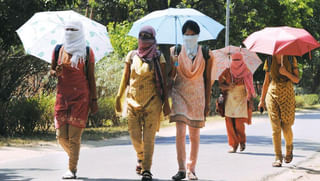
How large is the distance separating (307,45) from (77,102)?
3.65 m

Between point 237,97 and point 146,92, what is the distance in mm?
4652

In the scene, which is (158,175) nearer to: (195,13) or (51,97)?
(195,13)

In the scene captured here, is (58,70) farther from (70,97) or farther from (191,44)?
(191,44)

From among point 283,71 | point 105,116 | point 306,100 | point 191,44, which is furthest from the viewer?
point 306,100

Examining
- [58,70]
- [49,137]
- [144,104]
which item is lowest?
[49,137]

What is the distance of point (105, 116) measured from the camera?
20.6 meters

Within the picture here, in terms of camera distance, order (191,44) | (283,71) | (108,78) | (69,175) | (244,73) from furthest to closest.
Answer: (108,78), (244,73), (283,71), (191,44), (69,175)

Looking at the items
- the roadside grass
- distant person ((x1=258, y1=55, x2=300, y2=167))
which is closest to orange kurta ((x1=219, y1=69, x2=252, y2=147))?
distant person ((x1=258, y1=55, x2=300, y2=167))

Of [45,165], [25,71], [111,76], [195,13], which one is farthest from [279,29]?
[111,76]

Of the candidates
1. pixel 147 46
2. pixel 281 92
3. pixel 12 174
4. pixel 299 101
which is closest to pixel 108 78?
pixel 281 92

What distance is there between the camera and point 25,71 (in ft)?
53.3

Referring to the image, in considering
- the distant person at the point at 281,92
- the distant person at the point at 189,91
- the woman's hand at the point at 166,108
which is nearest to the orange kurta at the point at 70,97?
the woman's hand at the point at 166,108

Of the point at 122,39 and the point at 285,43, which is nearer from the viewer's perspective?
the point at 285,43

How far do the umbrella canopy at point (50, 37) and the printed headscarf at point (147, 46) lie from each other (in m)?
1.12
